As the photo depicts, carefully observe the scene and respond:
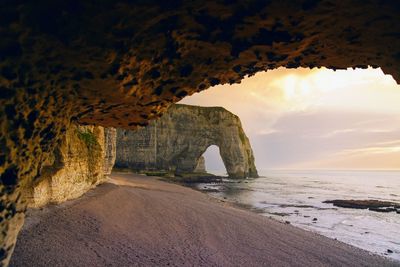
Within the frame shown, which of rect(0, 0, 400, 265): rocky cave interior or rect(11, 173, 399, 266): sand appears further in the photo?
rect(11, 173, 399, 266): sand

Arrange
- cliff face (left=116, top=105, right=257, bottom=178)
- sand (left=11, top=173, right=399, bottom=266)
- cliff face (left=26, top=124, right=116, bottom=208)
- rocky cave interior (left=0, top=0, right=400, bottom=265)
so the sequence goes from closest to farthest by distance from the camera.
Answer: rocky cave interior (left=0, top=0, right=400, bottom=265) < sand (left=11, top=173, right=399, bottom=266) < cliff face (left=26, top=124, right=116, bottom=208) < cliff face (left=116, top=105, right=257, bottom=178)

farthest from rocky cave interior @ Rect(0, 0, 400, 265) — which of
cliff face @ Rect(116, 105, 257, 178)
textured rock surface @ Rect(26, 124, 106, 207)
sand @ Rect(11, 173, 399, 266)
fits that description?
cliff face @ Rect(116, 105, 257, 178)

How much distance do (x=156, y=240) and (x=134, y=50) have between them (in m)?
6.65

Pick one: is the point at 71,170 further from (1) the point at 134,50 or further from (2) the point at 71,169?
(1) the point at 134,50

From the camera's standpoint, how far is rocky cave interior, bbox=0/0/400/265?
12.1ft

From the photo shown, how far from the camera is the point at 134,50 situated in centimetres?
428

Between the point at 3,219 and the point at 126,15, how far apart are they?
3.65 m

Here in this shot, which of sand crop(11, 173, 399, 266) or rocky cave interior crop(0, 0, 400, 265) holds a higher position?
rocky cave interior crop(0, 0, 400, 265)

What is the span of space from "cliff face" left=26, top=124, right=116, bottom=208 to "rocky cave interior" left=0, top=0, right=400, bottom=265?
3043 mm

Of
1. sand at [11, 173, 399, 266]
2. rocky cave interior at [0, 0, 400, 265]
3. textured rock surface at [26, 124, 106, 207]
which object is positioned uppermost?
rocky cave interior at [0, 0, 400, 265]

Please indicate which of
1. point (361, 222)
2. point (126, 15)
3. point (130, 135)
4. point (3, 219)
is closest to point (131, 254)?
point (3, 219)

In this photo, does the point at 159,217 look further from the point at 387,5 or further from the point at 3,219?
the point at 387,5

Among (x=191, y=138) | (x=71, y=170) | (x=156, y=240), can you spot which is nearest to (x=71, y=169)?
(x=71, y=170)

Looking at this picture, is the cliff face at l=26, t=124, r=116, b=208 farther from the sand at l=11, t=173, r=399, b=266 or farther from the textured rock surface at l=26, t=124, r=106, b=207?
the sand at l=11, t=173, r=399, b=266
